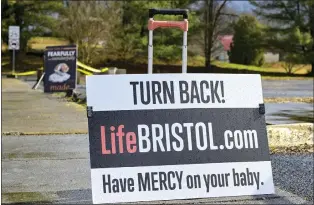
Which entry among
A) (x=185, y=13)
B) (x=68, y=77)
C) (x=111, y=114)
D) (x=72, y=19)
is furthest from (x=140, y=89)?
(x=72, y=19)

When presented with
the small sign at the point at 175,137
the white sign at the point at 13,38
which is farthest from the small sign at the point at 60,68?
the small sign at the point at 175,137

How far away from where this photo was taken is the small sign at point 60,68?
19.6 metres

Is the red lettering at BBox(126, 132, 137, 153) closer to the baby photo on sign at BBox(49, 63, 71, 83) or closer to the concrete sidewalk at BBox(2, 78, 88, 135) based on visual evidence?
the concrete sidewalk at BBox(2, 78, 88, 135)

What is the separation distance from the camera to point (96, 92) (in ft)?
14.9

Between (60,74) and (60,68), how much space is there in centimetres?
21

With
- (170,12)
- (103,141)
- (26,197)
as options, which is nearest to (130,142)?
(103,141)

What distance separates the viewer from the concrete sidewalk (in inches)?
404

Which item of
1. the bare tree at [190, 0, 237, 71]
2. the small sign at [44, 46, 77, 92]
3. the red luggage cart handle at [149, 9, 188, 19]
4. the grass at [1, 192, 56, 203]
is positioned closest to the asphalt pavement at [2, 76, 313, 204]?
the grass at [1, 192, 56, 203]

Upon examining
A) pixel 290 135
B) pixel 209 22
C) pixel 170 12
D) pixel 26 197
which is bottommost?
pixel 290 135

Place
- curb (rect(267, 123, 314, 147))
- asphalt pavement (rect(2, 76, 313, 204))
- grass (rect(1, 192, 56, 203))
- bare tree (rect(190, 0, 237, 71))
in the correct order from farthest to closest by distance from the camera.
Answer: bare tree (rect(190, 0, 237, 71)) → curb (rect(267, 123, 314, 147)) → asphalt pavement (rect(2, 76, 313, 204)) → grass (rect(1, 192, 56, 203))

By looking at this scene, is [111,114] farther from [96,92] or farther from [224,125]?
[224,125]

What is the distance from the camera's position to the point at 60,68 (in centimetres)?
1977

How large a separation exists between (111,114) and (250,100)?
1.20m

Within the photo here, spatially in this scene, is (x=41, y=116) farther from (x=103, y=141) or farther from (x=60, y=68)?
(x=103, y=141)
